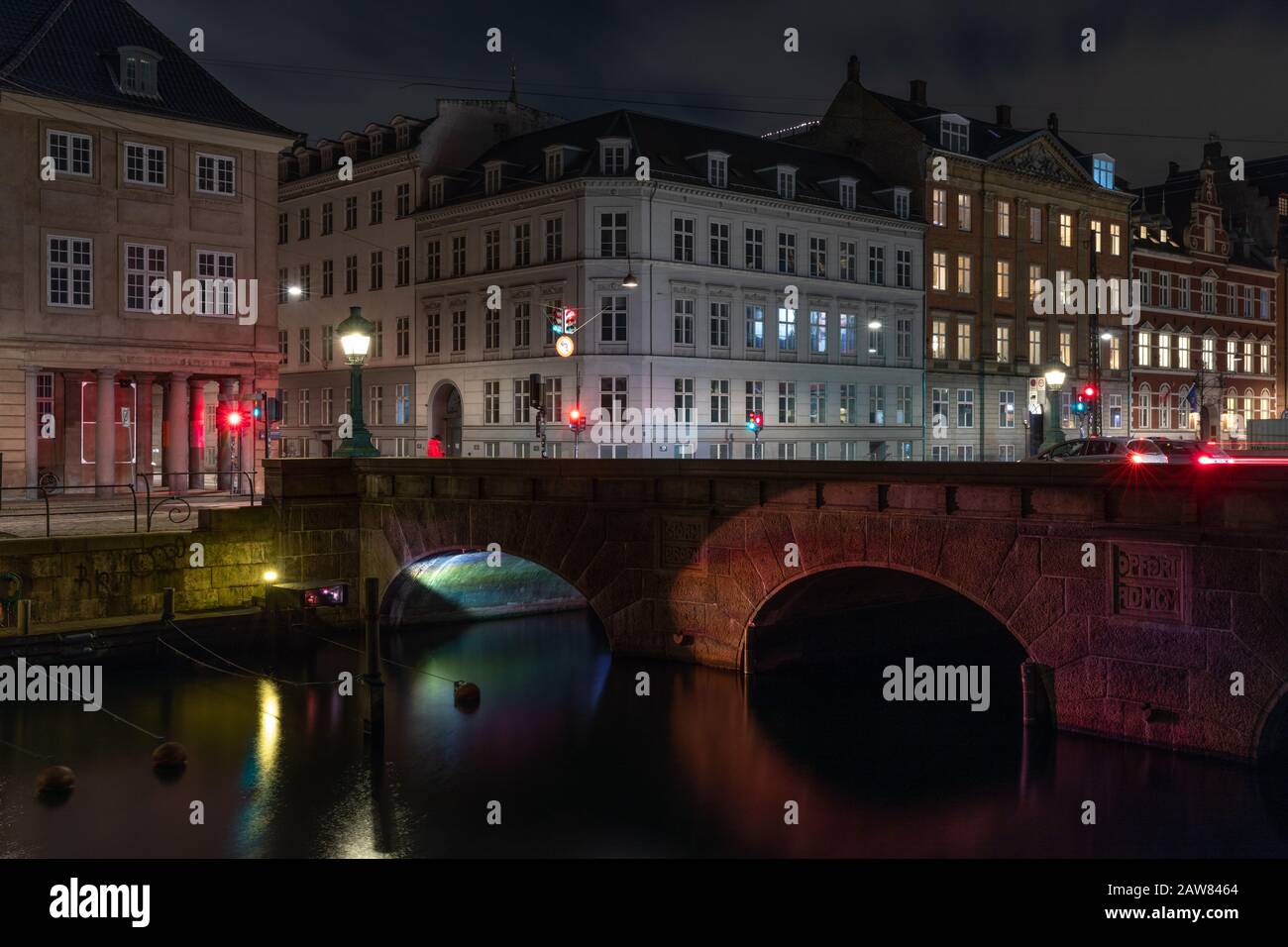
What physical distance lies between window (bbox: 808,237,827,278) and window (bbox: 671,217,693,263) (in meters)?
7.49

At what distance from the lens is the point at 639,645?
28.0 m

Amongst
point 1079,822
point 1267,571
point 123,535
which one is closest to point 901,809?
point 1079,822

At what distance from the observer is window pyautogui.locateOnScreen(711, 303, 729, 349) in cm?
5731

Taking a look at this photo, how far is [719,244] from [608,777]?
3865 centimetres

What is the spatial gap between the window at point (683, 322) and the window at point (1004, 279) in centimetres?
2130

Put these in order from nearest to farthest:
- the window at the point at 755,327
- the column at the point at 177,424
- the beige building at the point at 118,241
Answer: the beige building at the point at 118,241
the column at the point at 177,424
the window at the point at 755,327

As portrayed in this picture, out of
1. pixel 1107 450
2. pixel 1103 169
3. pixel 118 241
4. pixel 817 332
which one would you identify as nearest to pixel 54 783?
pixel 1107 450

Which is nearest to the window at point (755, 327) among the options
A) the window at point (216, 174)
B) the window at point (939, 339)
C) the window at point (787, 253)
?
the window at point (787, 253)

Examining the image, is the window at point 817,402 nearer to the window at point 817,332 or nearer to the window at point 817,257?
the window at point 817,332

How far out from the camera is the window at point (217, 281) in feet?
148

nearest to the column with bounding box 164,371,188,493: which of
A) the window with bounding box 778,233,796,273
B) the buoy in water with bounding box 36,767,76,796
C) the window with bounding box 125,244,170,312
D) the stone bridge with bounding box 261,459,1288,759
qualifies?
the window with bounding box 125,244,170,312

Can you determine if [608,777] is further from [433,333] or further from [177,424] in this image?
[433,333]
